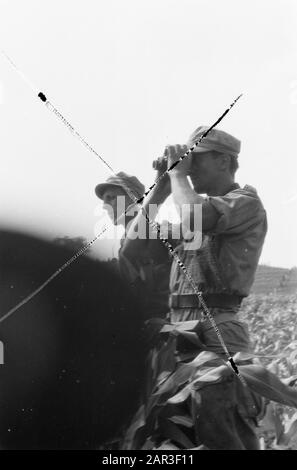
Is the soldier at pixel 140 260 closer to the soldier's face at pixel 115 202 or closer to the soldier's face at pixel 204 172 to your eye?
the soldier's face at pixel 115 202

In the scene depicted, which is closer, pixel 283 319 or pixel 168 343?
pixel 168 343

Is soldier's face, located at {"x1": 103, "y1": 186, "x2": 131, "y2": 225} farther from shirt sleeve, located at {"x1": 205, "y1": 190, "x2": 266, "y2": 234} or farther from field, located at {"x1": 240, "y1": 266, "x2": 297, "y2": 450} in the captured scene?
field, located at {"x1": 240, "y1": 266, "x2": 297, "y2": 450}

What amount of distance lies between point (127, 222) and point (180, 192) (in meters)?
0.27

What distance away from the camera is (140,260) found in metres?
4.97

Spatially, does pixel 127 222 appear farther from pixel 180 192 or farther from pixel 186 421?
pixel 186 421

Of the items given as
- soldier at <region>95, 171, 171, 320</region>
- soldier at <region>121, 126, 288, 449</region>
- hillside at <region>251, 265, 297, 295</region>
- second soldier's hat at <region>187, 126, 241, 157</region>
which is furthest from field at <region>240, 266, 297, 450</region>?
second soldier's hat at <region>187, 126, 241, 157</region>

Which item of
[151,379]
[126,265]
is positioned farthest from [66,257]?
Result: [151,379]

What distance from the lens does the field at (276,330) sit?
4.80 metres

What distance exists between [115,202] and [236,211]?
1.48 feet

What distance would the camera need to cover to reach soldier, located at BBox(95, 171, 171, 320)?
4934 mm

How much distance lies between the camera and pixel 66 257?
4961mm

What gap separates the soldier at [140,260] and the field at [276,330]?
29 centimetres

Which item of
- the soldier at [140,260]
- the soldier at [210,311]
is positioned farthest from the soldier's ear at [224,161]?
the soldier at [140,260]

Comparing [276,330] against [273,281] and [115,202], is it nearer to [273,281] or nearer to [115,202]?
[273,281]
